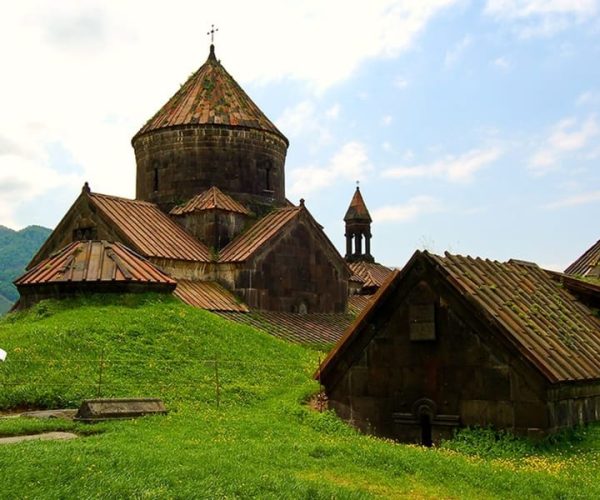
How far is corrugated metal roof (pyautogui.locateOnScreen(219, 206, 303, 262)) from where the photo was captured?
2392cm

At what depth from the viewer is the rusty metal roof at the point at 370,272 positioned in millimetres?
37641

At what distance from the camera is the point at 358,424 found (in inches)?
515

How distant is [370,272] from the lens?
130 ft

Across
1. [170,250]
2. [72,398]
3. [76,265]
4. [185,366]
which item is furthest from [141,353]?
[170,250]

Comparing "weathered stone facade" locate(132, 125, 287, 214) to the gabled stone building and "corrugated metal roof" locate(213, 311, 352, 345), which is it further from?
the gabled stone building

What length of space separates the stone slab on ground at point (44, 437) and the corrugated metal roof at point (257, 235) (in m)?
12.4

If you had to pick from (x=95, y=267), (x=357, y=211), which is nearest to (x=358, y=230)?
(x=357, y=211)

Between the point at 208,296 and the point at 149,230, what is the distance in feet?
9.50

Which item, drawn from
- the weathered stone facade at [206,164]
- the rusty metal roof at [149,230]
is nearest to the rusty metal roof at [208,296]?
the rusty metal roof at [149,230]

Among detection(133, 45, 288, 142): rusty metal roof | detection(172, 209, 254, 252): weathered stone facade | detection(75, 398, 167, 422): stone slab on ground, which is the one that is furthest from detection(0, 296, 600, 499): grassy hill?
detection(133, 45, 288, 142): rusty metal roof

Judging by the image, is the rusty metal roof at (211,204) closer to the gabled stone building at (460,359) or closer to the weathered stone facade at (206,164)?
the weathered stone facade at (206,164)

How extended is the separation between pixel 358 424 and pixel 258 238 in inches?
471

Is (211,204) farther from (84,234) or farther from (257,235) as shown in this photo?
(84,234)

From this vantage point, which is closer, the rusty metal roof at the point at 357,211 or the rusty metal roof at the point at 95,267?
the rusty metal roof at the point at 95,267
